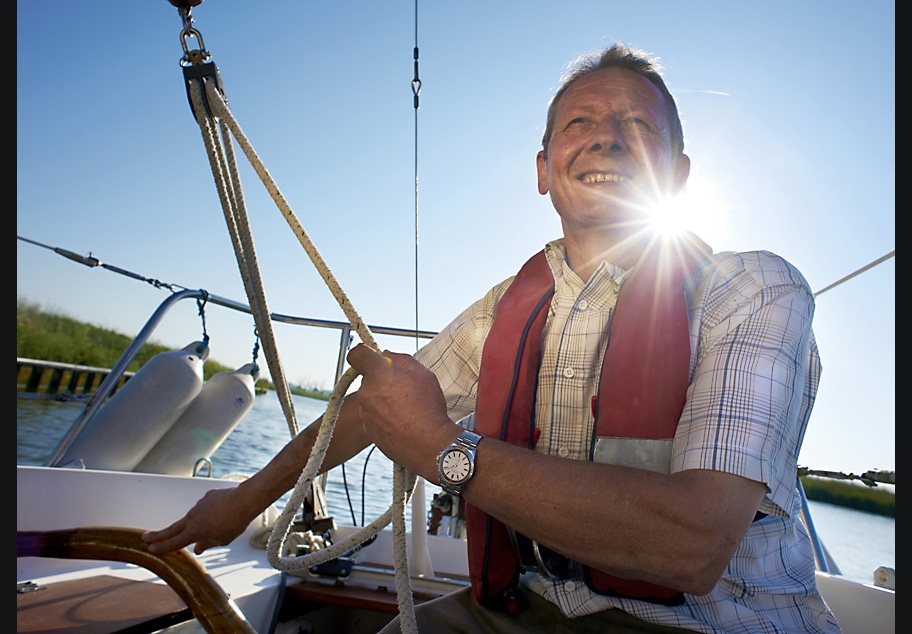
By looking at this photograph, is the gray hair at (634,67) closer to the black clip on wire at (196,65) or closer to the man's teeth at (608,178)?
the man's teeth at (608,178)

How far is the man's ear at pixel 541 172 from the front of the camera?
1833mm

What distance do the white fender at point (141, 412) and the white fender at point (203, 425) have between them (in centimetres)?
10

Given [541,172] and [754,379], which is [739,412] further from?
[541,172]

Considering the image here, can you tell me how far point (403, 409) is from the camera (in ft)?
3.31

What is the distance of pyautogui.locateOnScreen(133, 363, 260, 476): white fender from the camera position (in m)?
3.65

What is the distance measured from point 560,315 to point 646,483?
23.8 inches

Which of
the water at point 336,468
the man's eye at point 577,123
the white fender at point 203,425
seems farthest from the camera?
the water at point 336,468

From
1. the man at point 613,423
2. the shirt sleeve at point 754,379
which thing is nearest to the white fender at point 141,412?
the man at point 613,423

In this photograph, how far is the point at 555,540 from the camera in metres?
0.88

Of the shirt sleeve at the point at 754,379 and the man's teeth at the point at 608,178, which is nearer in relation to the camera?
the shirt sleeve at the point at 754,379

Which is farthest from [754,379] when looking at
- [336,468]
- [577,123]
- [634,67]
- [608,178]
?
[336,468]

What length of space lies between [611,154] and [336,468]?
250 inches

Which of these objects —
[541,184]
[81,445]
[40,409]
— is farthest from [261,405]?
[541,184]

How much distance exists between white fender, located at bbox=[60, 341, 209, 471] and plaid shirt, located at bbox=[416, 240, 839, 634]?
2.65 meters
